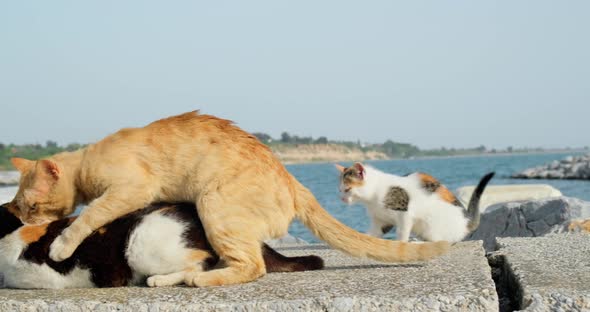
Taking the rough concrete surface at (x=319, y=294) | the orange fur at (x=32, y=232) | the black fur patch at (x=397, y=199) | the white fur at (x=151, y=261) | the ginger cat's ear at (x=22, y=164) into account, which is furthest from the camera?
the black fur patch at (x=397, y=199)

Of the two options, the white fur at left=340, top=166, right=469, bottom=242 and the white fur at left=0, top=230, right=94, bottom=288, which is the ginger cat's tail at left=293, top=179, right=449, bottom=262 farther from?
the white fur at left=340, top=166, right=469, bottom=242

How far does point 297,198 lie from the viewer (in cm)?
395

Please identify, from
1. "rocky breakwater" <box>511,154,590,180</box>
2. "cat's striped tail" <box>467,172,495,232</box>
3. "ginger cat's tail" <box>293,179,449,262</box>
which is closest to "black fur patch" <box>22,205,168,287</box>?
"ginger cat's tail" <box>293,179,449,262</box>

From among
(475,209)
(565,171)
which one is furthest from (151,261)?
(565,171)

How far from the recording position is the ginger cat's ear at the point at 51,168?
13.2 feet

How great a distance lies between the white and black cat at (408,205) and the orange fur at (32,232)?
8.34ft

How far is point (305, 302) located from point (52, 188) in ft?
5.97

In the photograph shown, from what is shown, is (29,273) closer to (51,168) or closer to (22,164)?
(51,168)

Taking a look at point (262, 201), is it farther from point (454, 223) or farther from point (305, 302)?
point (454, 223)

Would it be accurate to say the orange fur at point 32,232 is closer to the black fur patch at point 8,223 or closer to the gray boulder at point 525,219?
→ the black fur patch at point 8,223

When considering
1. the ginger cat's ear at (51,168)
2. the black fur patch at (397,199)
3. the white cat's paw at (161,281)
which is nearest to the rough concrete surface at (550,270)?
the black fur patch at (397,199)

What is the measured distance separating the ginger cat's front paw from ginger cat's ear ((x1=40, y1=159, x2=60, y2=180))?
413 millimetres

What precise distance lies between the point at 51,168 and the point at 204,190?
3.33 feet

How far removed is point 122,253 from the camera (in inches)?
150
